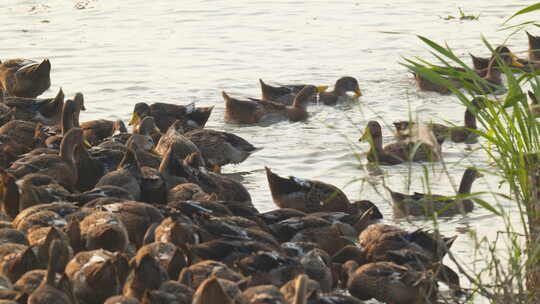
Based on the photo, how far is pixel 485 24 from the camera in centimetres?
1916

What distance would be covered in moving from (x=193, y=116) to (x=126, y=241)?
5.56 metres

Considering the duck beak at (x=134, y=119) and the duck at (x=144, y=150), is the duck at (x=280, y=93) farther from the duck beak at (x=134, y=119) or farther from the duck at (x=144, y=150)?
the duck at (x=144, y=150)

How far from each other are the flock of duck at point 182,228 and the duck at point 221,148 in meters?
0.02

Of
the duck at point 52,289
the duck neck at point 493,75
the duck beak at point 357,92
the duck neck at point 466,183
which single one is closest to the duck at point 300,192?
the duck neck at point 466,183

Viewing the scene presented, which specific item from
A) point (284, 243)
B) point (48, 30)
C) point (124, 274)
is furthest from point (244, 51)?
point (124, 274)

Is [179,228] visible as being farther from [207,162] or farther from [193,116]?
[193,116]

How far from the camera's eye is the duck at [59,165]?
9.89 meters

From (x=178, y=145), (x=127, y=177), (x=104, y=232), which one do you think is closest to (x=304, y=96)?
(x=178, y=145)

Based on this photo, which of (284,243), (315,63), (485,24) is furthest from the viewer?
(485,24)

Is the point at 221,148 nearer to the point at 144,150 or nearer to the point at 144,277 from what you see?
the point at 144,150

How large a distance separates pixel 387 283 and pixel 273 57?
402 inches

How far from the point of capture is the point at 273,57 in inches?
687

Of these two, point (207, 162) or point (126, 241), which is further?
point (207, 162)

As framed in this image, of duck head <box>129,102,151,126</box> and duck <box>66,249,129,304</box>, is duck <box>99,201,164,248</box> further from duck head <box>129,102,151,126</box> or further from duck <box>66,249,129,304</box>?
duck head <box>129,102,151,126</box>
